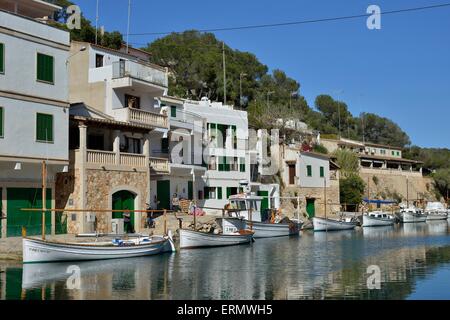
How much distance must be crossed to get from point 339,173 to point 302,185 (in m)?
10.9

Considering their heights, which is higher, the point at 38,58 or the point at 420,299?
the point at 38,58

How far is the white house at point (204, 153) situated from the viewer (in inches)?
1607

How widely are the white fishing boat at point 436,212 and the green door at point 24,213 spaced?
5464 centimetres

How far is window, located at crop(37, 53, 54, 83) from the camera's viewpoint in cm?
2839

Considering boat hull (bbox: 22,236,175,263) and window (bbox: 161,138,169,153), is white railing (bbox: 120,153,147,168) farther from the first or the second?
boat hull (bbox: 22,236,175,263)

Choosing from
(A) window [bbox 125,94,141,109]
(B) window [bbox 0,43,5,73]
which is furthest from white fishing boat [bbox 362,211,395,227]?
(B) window [bbox 0,43,5,73]

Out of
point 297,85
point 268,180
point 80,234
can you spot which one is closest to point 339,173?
point 268,180

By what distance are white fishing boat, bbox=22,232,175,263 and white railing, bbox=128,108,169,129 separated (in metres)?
9.92

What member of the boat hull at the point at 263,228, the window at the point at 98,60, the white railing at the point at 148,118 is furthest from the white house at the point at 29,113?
the boat hull at the point at 263,228

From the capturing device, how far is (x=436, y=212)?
7350cm

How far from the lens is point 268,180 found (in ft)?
181

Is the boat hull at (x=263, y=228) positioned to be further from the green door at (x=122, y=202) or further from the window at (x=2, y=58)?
the window at (x=2, y=58)

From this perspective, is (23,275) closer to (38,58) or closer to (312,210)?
(38,58)

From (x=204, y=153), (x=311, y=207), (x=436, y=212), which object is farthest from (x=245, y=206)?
(x=436, y=212)
